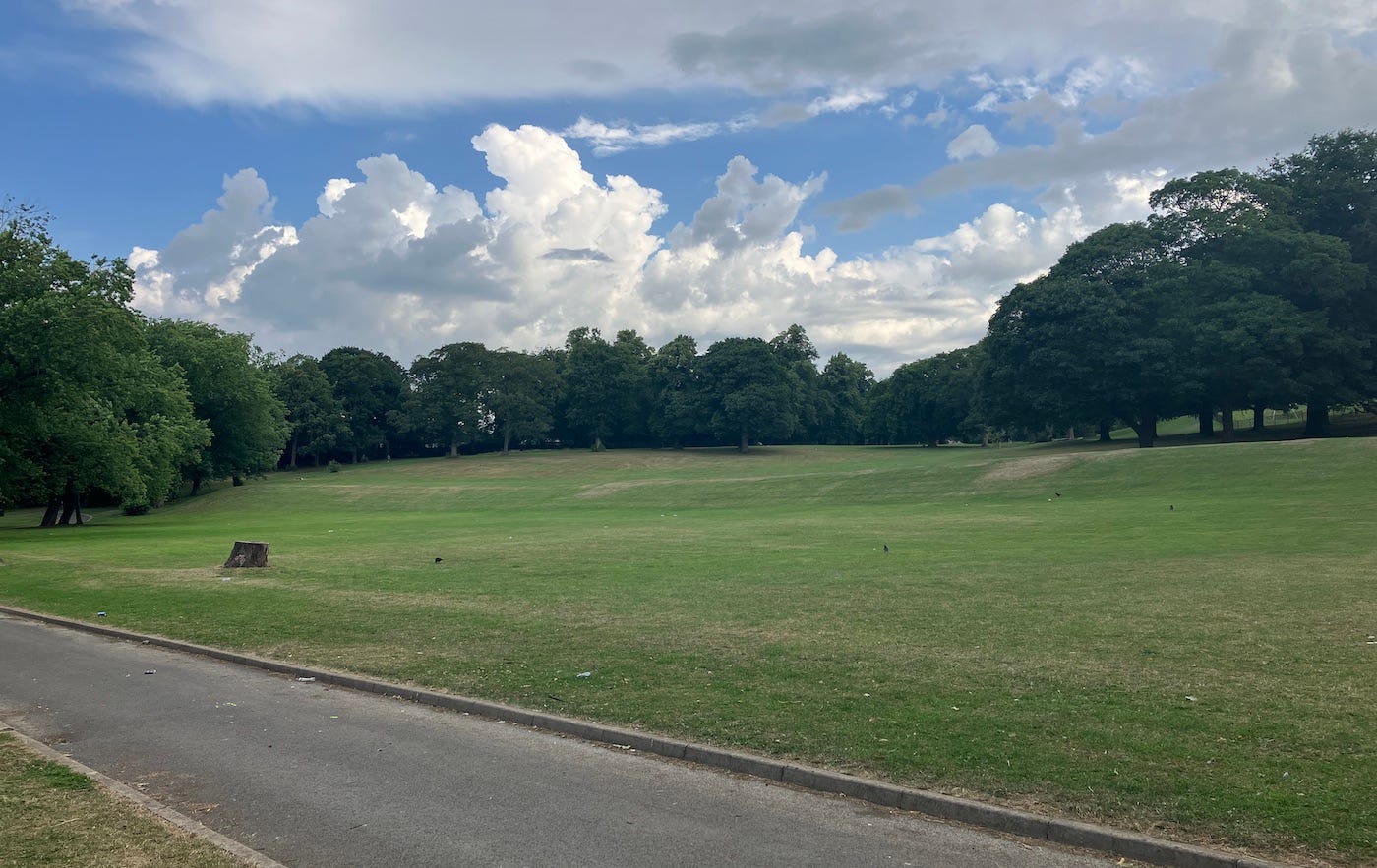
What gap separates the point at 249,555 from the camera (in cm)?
2445

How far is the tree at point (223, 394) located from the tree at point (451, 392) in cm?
3240

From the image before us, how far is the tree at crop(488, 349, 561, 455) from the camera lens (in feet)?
380

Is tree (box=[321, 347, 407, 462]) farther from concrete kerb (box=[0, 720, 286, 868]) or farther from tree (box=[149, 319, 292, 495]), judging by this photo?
concrete kerb (box=[0, 720, 286, 868])

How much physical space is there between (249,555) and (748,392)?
8796 cm

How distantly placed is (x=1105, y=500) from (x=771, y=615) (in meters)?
33.2

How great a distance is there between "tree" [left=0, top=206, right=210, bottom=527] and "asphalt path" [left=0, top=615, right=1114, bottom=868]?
31578 millimetres

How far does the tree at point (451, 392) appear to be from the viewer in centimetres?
11431

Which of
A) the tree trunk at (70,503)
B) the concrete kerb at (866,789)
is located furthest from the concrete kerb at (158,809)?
the tree trunk at (70,503)

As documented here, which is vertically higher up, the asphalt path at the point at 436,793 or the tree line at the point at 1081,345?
the tree line at the point at 1081,345

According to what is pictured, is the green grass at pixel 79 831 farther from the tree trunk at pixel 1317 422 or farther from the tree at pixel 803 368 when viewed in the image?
the tree at pixel 803 368

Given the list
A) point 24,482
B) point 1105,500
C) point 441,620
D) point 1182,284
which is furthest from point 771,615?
point 1182,284

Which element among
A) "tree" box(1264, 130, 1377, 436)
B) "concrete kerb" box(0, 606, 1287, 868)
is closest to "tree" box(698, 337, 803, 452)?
"tree" box(1264, 130, 1377, 436)

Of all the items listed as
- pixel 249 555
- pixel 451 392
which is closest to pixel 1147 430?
pixel 249 555

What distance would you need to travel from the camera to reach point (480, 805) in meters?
7.11
